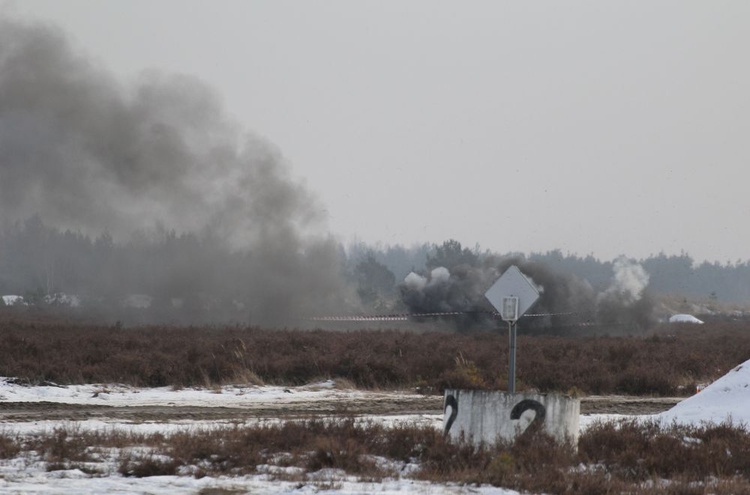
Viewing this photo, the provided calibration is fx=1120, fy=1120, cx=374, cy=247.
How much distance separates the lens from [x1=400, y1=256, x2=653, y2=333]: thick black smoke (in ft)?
185

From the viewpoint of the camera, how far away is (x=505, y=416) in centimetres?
1361

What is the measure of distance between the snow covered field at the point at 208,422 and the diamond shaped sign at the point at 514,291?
2572 mm

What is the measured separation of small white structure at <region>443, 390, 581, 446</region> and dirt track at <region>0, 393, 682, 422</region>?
4155mm

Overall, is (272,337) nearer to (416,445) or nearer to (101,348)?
(101,348)

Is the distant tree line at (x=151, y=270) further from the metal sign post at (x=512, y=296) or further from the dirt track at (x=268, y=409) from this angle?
the metal sign post at (x=512, y=296)

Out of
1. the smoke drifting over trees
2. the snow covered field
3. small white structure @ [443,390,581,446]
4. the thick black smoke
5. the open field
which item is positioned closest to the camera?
the snow covered field

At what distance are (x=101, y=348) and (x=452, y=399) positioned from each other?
16971mm

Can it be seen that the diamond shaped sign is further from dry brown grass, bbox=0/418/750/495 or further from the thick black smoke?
the thick black smoke

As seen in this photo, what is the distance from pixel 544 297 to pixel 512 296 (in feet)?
145

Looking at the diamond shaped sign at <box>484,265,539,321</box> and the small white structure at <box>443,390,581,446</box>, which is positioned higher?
the diamond shaped sign at <box>484,265,539,321</box>

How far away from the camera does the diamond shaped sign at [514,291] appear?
46.3 ft

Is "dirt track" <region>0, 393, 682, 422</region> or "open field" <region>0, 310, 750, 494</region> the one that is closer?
"open field" <region>0, 310, 750, 494</region>

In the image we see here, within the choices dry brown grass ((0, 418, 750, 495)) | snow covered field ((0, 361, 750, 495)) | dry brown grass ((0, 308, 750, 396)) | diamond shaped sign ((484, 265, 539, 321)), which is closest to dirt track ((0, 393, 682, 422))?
snow covered field ((0, 361, 750, 495))

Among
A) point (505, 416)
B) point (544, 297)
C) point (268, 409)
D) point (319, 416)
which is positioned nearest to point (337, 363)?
point (268, 409)
